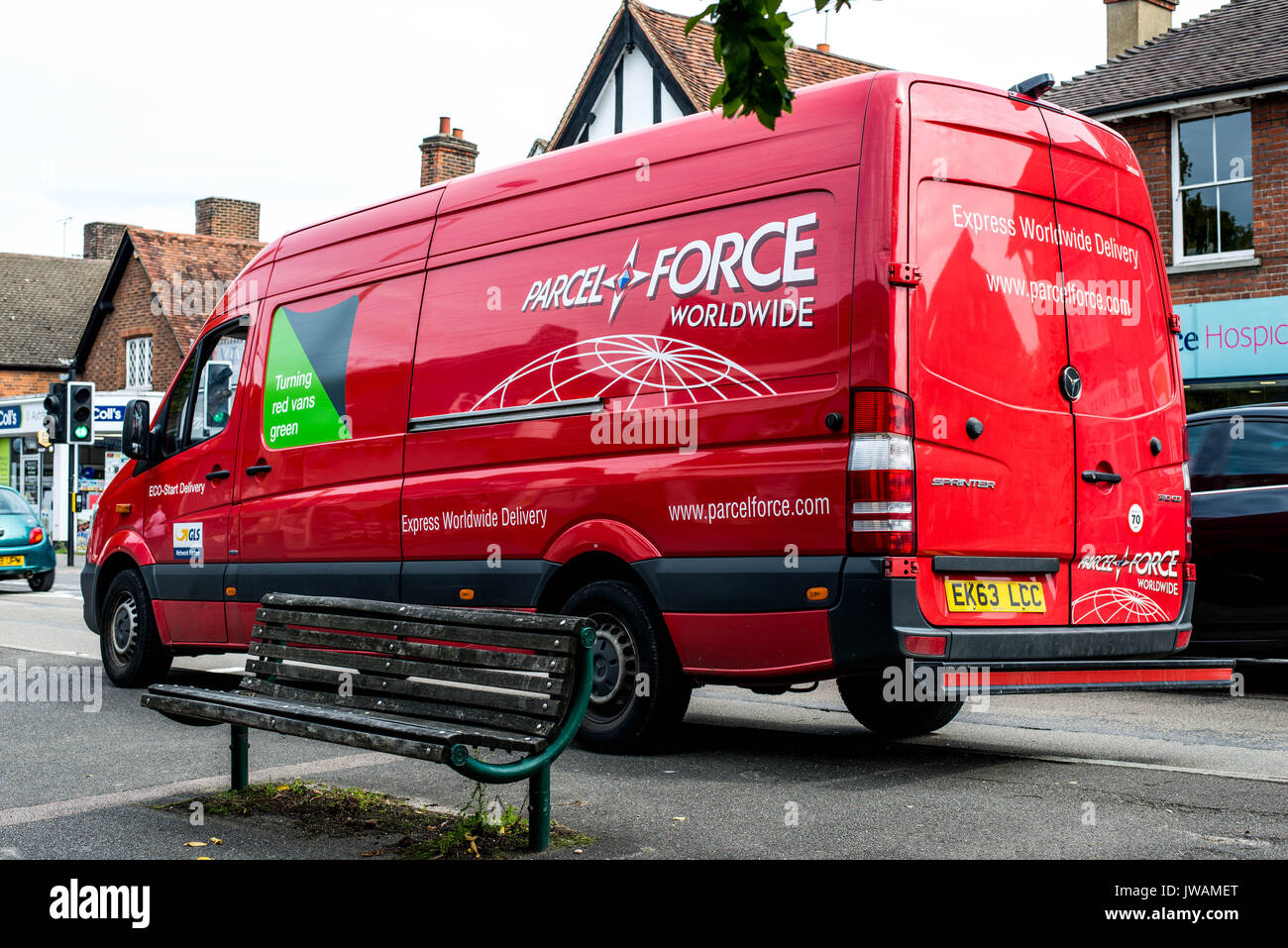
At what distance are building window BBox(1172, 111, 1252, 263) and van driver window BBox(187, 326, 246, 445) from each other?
43.7 feet

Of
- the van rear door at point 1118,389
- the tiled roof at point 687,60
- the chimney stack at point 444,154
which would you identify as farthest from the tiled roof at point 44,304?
the van rear door at point 1118,389

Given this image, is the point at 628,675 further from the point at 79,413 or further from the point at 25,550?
the point at 79,413

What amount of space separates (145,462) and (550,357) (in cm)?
434

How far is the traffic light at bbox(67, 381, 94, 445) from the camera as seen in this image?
27.1 metres

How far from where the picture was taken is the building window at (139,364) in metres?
38.9

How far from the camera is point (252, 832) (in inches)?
210

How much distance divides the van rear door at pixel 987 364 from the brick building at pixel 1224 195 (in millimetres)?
12562

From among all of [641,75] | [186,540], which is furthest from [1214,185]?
[186,540]

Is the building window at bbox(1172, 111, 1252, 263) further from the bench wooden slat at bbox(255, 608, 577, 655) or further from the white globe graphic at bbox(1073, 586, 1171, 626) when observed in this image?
the bench wooden slat at bbox(255, 608, 577, 655)

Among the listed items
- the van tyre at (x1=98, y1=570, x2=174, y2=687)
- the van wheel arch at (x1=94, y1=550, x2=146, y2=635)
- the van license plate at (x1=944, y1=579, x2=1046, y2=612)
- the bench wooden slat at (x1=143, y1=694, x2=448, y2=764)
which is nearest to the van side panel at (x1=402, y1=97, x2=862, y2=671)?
the van license plate at (x1=944, y1=579, x2=1046, y2=612)

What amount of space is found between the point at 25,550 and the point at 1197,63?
18340 millimetres
